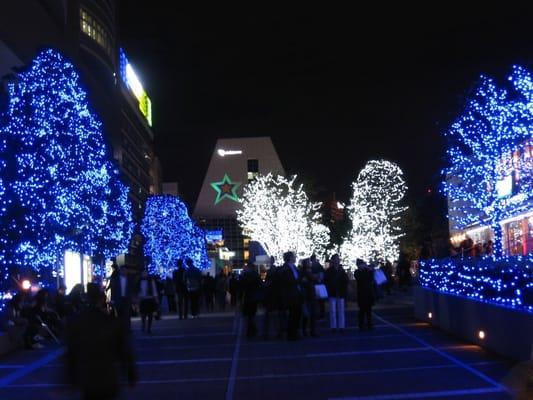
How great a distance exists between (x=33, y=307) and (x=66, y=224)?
11289 millimetres

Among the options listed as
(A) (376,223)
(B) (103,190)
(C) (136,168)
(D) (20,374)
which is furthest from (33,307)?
(C) (136,168)

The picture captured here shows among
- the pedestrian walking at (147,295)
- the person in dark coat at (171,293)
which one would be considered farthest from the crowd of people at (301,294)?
the person in dark coat at (171,293)

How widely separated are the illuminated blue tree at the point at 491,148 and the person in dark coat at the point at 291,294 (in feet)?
39.4

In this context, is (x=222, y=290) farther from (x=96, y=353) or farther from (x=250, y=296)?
(x=96, y=353)

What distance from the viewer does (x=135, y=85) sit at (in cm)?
12975

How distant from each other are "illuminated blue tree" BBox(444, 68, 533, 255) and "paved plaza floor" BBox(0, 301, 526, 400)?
11589 mm

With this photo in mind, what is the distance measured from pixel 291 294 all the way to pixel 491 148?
51.2 ft

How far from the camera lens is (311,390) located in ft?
38.0

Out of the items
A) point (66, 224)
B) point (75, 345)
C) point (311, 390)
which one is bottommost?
point (311, 390)

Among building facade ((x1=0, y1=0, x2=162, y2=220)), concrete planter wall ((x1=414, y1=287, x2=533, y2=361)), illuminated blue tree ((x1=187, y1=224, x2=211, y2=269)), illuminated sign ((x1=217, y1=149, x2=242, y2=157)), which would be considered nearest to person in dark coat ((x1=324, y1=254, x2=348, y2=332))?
concrete planter wall ((x1=414, y1=287, x2=533, y2=361))

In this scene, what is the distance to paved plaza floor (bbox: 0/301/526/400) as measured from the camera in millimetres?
11383

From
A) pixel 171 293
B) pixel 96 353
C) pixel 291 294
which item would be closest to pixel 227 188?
pixel 171 293

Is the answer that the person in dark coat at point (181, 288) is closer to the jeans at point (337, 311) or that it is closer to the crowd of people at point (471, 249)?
the crowd of people at point (471, 249)

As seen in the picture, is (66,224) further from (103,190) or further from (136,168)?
(136,168)
